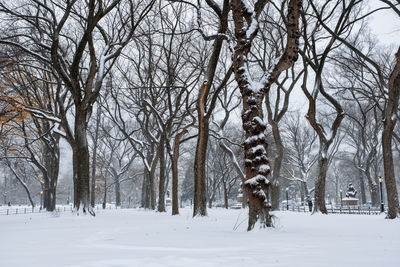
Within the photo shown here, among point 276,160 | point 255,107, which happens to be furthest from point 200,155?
point 276,160

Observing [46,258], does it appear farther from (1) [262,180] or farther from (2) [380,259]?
(1) [262,180]

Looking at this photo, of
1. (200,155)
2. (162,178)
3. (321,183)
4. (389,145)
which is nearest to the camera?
(389,145)

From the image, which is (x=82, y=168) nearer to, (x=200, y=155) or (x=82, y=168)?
(x=82, y=168)

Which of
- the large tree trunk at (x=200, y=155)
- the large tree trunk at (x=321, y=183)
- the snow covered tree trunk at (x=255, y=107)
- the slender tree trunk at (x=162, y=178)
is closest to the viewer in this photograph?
the snow covered tree trunk at (x=255, y=107)

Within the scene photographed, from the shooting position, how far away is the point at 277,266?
144 inches

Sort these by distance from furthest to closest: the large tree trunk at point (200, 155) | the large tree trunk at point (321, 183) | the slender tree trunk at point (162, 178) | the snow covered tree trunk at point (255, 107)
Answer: the slender tree trunk at point (162, 178), the large tree trunk at point (321, 183), the large tree trunk at point (200, 155), the snow covered tree trunk at point (255, 107)

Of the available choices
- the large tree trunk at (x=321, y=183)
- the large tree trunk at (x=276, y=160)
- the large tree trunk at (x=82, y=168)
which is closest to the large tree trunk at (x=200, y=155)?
the large tree trunk at (x=82, y=168)

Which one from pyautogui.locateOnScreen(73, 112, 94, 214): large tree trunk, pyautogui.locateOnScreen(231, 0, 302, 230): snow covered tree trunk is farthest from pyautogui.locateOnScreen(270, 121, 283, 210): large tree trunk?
pyautogui.locateOnScreen(231, 0, 302, 230): snow covered tree trunk

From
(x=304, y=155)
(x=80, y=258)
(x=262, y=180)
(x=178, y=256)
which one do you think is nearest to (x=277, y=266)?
(x=178, y=256)

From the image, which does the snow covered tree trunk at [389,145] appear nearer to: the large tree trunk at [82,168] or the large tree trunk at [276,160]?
the large tree trunk at [276,160]

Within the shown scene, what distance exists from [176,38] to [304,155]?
2826cm

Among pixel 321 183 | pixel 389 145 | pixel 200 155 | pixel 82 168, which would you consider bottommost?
pixel 321 183

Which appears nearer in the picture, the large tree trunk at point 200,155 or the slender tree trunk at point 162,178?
the large tree trunk at point 200,155

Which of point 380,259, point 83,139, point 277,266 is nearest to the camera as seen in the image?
point 277,266
